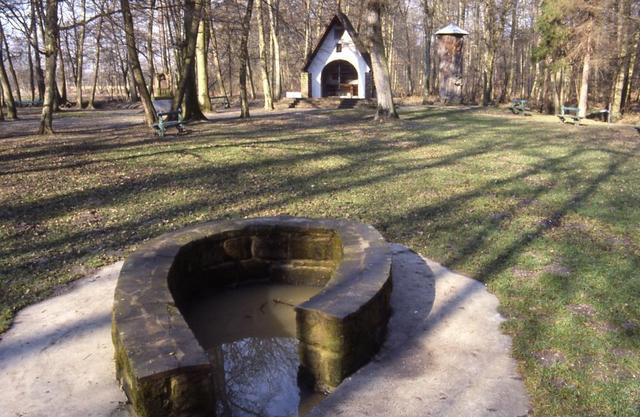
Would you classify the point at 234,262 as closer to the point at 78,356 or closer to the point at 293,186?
the point at 78,356

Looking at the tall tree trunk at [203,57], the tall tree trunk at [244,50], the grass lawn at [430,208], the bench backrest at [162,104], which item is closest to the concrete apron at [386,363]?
the grass lawn at [430,208]

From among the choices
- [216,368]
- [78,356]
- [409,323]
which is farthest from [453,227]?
[78,356]

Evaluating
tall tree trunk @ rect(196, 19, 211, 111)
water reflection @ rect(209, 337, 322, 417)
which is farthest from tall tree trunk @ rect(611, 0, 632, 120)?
water reflection @ rect(209, 337, 322, 417)

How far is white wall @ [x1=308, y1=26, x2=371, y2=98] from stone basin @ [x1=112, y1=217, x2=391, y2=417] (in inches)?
1143

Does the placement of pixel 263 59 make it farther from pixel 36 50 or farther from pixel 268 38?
pixel 268 38

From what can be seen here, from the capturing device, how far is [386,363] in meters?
3.72

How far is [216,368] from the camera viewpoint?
3957 millimetres

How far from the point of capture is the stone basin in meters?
2.96

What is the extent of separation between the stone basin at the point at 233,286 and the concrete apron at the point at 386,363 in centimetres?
22

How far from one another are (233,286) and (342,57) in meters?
29.9

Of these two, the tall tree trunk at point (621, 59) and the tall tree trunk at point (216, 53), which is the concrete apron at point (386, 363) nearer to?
the tall tree trunk at point (216, 53)

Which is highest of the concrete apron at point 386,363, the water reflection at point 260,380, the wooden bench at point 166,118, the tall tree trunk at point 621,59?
the tall tree trunk at point 621,59

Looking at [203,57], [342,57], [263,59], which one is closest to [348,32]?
[342,57]

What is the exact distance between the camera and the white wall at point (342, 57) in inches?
1302
